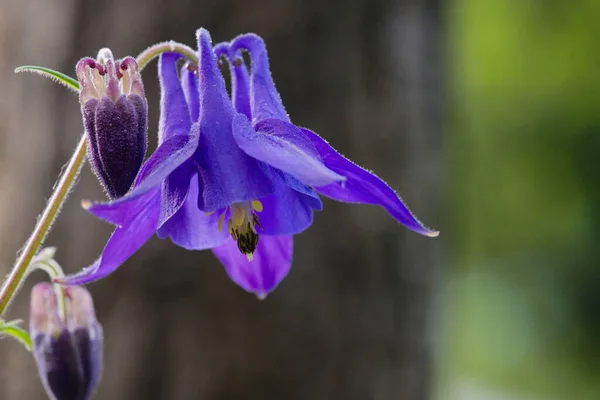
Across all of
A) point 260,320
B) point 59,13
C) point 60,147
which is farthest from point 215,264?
point 59,13

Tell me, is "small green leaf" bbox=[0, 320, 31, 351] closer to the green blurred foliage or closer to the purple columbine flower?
the purple columbine flower

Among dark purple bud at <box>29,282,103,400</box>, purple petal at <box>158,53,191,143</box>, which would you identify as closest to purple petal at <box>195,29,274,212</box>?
purple petal at <box>158,53,191,143</box>

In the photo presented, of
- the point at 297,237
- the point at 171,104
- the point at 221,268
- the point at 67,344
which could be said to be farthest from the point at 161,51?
the point at 297,237

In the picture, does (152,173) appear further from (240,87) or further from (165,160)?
(240,87)

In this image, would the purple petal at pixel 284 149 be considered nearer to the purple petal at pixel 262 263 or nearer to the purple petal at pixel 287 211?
the purple petal at pixel 287 211

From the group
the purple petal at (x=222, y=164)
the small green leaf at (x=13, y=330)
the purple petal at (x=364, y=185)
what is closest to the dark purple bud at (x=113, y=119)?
the purple petal at (x=222, y=164)
